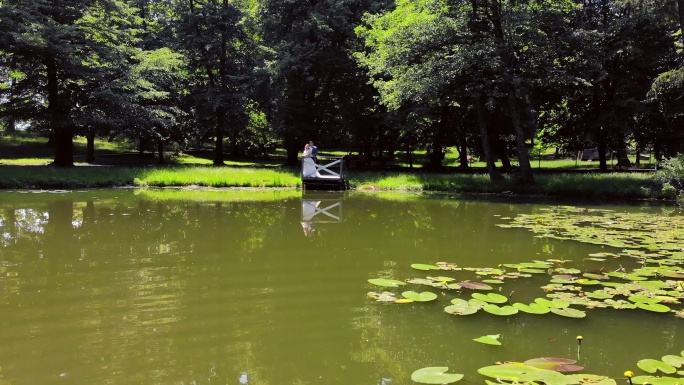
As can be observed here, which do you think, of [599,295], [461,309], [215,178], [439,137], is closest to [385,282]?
[461,309]

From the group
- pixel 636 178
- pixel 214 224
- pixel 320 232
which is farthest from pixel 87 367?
pixel 636 178

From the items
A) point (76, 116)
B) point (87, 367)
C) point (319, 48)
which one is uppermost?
point (319, 48)

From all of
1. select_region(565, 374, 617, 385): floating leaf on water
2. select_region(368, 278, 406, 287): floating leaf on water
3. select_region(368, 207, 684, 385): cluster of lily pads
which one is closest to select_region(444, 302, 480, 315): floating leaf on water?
select_region(368, 207, 684, 385): cluster of lily pads

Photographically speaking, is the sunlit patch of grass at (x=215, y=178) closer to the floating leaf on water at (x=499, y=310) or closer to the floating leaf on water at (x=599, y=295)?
the floating leaf on water at (x=599, y=295)

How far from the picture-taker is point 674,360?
11.7 feet

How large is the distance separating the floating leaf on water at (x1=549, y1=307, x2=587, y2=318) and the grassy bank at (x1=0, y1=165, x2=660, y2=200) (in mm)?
13969

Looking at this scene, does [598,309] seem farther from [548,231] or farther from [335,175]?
[335,175]

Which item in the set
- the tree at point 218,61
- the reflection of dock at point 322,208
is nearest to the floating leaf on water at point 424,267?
the reflection of dock at point 322,208

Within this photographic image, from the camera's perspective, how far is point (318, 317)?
4.49 m

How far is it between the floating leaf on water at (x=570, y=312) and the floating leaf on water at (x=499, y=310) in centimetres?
39

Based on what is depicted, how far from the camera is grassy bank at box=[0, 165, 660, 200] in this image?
17.1m

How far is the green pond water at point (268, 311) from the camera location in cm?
353

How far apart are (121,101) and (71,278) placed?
17992 millimetres

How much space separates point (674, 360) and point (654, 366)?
25 centimetres
